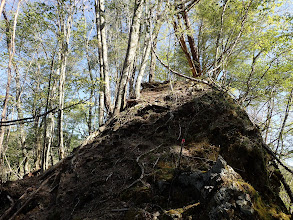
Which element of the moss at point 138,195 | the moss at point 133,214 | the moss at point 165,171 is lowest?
the moss at point 133,214

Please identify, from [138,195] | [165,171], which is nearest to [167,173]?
[165,171]

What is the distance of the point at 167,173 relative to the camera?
110 inches

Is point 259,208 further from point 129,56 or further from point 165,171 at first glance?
point 129,56

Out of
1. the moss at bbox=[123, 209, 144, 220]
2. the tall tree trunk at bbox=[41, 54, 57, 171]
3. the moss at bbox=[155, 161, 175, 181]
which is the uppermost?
the tall tree trunk at bbox=[41, 54, 57, 171]

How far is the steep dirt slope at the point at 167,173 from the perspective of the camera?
210cm

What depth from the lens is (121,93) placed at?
5.44 meters

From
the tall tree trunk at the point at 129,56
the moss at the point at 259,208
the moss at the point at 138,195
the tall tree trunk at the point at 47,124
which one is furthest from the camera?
the tall tree trunk at the point at 47,124

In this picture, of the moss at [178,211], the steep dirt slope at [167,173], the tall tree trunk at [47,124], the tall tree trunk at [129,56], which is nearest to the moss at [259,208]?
the steep dirt slope at [167,173]

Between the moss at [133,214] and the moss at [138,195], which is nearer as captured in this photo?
the moss at [133,214]

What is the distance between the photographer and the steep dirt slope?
2096mm

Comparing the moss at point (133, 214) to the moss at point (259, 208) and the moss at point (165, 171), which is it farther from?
the moss at point (259, 208)

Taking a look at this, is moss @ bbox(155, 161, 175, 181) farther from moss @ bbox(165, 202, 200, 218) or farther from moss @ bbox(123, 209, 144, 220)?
moss @ bbox(123, 209, 144, 220)

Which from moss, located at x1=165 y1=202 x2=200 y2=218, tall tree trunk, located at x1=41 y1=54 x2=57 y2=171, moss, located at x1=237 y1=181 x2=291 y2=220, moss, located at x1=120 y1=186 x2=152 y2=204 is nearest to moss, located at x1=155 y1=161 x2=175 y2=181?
moss, located at x1=120 y1=186 x2=152 y2=204

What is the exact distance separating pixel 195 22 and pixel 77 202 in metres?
10.3
